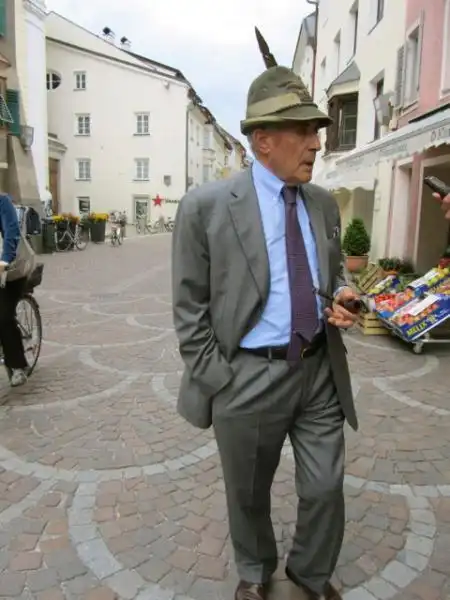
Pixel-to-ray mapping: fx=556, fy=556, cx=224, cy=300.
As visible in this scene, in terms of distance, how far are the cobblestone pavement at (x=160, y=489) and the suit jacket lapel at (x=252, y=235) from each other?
149cm

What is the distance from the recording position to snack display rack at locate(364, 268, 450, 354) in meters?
6.38

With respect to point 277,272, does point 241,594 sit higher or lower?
lower

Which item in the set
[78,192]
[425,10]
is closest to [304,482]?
[425,10]

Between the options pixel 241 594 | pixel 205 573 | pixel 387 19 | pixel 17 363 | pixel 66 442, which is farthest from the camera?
pixel 387 19

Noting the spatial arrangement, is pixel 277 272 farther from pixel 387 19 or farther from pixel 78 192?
pixel 78 192

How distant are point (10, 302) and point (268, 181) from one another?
342 cm

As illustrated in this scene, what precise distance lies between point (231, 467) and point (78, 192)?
39674 mm

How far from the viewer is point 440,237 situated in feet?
33.9

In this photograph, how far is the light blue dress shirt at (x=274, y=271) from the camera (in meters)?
1.97

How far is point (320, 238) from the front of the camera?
206 centimetres

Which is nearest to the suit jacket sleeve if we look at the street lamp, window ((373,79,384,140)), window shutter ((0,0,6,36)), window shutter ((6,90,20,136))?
window ((373,79,384,140))

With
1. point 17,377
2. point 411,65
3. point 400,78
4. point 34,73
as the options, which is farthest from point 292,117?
point 34,73

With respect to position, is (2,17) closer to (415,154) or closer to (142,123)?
(415,154)

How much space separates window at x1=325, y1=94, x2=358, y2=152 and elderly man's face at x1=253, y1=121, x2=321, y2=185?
15.7 m
